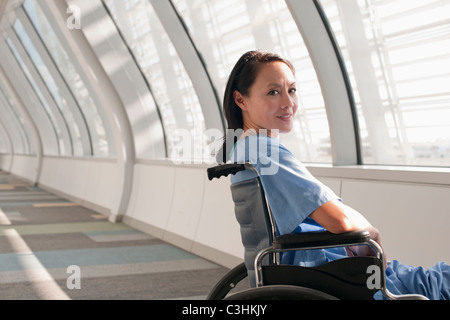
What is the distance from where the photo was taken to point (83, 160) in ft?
34.7

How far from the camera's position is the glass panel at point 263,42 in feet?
17.0

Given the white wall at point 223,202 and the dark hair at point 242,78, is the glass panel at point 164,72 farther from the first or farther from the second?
the dark hair at point 242,78

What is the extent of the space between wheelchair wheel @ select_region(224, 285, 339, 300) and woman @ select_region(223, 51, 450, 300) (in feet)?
0.60

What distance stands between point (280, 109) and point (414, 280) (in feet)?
2.26

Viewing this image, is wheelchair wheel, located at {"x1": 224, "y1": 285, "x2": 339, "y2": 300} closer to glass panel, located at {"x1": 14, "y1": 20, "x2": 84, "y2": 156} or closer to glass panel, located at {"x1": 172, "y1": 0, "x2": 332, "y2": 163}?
glass panel, located at {"x1": 172, "y1": 0, "x2": 332, "y2": 163}

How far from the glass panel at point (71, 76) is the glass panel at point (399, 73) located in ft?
19.2

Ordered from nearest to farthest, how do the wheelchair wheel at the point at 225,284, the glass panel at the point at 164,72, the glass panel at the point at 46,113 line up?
1. the wheelchair wheel at the point at 225,284
2. the glass panel at the point at 164,72
3. the glass panel at the point at 46,113

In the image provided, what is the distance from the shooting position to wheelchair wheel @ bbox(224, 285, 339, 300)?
1508 millimetres

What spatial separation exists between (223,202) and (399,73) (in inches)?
78.2

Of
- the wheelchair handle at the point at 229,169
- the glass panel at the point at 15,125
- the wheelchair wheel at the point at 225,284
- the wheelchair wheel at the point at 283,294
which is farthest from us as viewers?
the glass panel at the point at 15,125

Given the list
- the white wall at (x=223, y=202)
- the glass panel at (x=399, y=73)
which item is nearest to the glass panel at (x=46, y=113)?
the white wall at (x=223, y=202)

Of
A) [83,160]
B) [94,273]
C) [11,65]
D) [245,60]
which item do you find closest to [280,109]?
[245,60]
